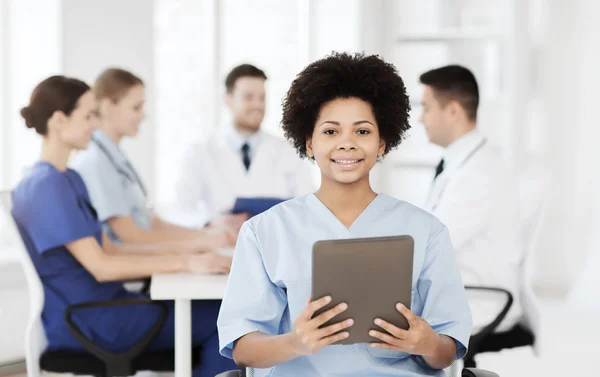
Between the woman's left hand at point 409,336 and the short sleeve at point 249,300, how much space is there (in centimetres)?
24

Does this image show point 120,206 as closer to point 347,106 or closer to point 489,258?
point 489,258

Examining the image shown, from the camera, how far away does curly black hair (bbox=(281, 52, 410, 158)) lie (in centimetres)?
165

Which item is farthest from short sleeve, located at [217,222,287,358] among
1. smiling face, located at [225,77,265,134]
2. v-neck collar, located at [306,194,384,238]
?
smiling face, located at [225,77,265,134]

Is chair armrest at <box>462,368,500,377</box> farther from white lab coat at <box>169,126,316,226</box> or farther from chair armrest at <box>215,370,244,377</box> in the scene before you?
white lab coat at <box>169,126,316,226</box>

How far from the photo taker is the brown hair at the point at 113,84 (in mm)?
3326

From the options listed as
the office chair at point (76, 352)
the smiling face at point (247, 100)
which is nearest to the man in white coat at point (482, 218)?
the office chair at point (76, 352)

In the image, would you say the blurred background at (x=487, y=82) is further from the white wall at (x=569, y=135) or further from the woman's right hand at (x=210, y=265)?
the woman's right hand at (x=210, y=265)

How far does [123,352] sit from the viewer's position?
8.05 feet

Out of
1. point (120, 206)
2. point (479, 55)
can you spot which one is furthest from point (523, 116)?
point (120, 206)

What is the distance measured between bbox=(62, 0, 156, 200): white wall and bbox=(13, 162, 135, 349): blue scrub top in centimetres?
218

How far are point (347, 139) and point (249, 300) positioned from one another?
0.37 metres

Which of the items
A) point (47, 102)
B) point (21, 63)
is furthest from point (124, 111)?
point (21, 63)

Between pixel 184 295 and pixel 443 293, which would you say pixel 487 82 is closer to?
pixel 184 295

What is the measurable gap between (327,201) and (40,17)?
11.6 feet
